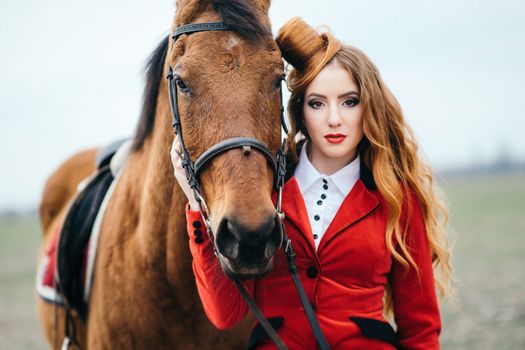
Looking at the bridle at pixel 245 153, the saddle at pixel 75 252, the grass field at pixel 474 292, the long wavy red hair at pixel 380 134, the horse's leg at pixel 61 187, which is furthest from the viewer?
the grass field at pixel 474 292

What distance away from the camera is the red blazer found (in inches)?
79.4

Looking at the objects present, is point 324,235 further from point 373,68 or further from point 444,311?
point 444,311

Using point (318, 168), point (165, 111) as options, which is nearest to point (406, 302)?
point (318, 168)

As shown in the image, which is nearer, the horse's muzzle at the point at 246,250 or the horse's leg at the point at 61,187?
the horse's muzzle at the point at 246,250

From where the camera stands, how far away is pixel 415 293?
2102 millimetres

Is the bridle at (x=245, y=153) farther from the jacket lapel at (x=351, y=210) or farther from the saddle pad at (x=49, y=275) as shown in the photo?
the saddle pad at (x=49, y=275)

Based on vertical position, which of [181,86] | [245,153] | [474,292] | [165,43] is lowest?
[474,292]

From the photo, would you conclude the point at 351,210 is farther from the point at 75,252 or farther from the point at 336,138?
the point at 75,252

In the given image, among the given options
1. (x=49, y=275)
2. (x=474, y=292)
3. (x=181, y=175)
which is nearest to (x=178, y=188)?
(x=181, y=175)

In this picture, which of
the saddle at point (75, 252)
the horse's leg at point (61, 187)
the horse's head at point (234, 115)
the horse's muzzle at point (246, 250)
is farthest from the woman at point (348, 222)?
the horse's leg at point (61, 187)

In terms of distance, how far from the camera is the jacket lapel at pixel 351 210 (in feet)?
6.76

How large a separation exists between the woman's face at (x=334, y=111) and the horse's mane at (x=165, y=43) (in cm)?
33

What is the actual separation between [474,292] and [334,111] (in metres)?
8.16

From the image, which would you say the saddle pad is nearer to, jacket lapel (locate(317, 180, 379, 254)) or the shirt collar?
→ the shirt collar
